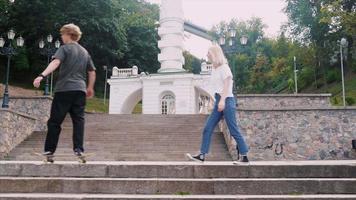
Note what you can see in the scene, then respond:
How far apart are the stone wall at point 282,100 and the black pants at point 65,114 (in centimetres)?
1600

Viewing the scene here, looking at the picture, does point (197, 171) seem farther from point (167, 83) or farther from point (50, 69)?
point (167, 83)

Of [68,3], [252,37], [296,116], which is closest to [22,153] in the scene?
[296,116]

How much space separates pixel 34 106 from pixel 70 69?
14679 mm

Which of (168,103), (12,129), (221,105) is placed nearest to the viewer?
(221,105)

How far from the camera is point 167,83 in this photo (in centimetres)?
3020

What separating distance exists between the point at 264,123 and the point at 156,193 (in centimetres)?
1212

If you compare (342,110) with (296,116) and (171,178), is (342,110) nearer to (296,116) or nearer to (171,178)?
(296,116)

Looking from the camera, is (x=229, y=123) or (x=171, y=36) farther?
Result: (x=171, y=36)

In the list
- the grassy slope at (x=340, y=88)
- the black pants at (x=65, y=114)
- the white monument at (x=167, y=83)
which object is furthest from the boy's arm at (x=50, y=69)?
the grassy slope at (x=340, y=88)

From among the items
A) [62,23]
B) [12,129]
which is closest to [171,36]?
[62,23]

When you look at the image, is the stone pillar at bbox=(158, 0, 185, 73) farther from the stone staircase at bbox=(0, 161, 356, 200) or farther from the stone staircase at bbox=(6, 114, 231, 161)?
the stone staircase at bbox=(0, 161, 356, 200)

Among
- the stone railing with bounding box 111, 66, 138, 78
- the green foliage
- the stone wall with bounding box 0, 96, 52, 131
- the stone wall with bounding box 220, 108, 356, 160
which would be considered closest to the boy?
the stone wall with bounding box 220, 108, 356, 160

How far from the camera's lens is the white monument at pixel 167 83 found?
29939 millimetres

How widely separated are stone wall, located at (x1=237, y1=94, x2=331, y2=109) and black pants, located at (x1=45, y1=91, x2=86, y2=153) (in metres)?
16.0
